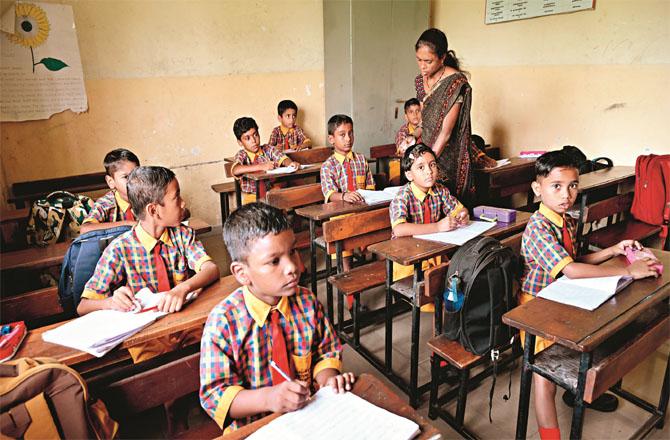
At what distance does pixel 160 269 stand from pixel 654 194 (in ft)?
10.7

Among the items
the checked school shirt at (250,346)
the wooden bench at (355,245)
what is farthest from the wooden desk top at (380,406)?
the wooden bench at (355,245)

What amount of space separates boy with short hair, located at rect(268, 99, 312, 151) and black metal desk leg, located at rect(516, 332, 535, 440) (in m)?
3.94

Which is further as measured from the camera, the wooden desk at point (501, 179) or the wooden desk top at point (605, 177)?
the wooden desk at point (501, 179)

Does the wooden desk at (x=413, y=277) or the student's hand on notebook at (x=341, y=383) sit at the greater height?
the student's hand on notebook at (x=341, y=383)

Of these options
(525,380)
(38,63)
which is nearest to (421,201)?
(525,380)

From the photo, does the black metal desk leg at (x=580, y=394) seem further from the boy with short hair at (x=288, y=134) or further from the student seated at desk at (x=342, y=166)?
the boy with short hair at (x=288, y=134)

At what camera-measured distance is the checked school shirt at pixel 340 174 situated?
10.6 ft

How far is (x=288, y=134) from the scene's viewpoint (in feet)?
16.8

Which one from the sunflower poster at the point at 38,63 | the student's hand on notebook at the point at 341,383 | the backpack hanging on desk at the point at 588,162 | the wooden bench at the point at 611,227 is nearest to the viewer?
the student's hand on notebook at the point at 341,383

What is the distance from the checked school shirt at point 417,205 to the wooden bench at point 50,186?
2935 millimetres

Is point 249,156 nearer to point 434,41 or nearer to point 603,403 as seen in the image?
point 434,41

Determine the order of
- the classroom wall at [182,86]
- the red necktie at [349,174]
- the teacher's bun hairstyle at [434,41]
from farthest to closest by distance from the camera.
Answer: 1. the classroom wall at [182,86]
2. the red necktie at [349,174]
3. the teacher's bun hairstyle at [434,41]

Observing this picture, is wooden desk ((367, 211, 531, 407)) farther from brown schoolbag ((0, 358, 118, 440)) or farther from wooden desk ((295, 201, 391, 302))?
brown schoolbag ((0, 358, 118, 440))

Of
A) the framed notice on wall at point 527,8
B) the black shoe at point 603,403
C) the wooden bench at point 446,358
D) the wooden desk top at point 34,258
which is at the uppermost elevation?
the framed notice on wall at point 527,8
